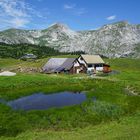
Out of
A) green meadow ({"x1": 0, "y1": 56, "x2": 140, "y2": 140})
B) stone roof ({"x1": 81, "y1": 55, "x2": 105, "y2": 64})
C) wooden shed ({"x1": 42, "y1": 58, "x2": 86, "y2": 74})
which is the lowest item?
green meadow ({"x1": 0, "y1": 56, "x2": 140, "y2": 140})

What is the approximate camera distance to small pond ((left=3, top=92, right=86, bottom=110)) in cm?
5829

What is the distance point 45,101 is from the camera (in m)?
63.9

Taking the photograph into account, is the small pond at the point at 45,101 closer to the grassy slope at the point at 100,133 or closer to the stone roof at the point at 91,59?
the grassy slope at the point at 100,133

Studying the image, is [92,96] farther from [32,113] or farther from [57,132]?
[57,132]

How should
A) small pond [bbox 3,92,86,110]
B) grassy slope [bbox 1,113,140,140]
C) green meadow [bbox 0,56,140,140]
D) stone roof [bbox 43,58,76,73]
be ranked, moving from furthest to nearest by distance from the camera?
stone roof [bbox 43,58,76,73] → small pond [bbox 3,92,86,110] → green meadow [bbox 0,56,140,140] → grassy slope [bbox 1,113,140,140]

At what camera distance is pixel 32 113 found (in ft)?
167

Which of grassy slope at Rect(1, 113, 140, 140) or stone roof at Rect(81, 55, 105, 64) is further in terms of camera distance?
stone roof at Rect(81, 55, 105, 64)

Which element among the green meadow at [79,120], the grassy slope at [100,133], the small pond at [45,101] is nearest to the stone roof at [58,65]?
the small pond at [45,101]

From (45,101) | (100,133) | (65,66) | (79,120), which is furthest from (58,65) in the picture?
(100,133)

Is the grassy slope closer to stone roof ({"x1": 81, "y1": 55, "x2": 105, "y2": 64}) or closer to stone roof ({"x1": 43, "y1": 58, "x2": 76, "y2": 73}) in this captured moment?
stone roof ({"x1": 43, "y1": 58, "x2": 76, "y2": 73})

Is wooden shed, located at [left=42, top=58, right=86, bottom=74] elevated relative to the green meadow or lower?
elevated

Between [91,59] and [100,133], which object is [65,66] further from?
[100,133]

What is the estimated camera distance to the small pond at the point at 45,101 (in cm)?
5829

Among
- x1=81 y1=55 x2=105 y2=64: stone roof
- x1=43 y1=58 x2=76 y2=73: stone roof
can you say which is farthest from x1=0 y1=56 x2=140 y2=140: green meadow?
x1=81 y1=55 x2=105 y2=64: stone roof
